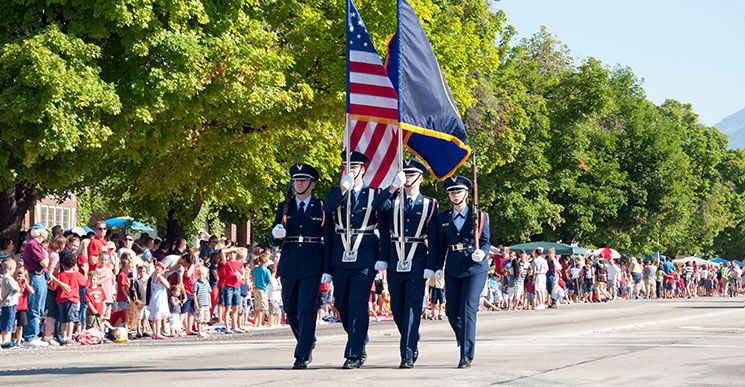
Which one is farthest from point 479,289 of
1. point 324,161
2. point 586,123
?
point 586,123

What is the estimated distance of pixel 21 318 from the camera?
16812mm

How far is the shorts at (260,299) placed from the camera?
73.5 ft

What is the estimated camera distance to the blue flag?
1245 cm

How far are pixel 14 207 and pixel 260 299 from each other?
7.85 m

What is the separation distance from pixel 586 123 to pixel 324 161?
23591mm

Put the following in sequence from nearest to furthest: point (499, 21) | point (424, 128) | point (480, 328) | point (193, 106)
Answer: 1. point (424, 128)
2. point (480, 328)
3. point (193, 106)
4. point (499, 21)

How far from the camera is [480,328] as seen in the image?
2053 centimetres

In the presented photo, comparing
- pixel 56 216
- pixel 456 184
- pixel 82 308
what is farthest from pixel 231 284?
pixel 56 216

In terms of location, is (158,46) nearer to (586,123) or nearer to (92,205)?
(586,123)

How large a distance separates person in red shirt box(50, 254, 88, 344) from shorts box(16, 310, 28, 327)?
0.67 meters

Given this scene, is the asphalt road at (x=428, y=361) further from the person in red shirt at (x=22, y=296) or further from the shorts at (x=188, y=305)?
the shorts at (x=188, y=305)

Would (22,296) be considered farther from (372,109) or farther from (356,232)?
(356,232)

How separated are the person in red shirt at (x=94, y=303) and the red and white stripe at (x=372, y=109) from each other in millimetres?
6875

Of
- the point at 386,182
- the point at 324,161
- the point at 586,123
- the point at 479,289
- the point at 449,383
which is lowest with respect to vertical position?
the point at 449,383
